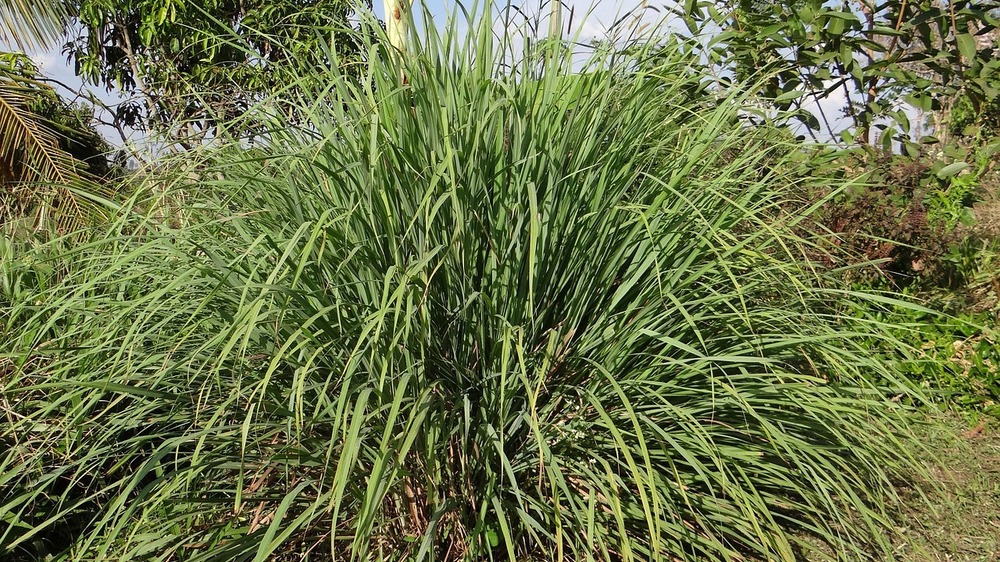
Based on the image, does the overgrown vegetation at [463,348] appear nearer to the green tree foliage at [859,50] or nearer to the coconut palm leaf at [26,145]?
the green tree foliage at [859,50]

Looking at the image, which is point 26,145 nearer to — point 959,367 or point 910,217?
point 910,217

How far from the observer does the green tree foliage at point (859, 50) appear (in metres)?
4.11

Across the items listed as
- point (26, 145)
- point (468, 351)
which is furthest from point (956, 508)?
point (26, 145)

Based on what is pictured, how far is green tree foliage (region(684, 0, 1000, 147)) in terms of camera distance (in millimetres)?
4109

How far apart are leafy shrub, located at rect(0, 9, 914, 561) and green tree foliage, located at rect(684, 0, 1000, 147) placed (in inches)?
70.1

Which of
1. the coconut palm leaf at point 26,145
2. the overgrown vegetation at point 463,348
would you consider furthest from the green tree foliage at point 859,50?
the coconut palm leaf at point 26,145

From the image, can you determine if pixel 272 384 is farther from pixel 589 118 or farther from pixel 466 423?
pixel 589 118

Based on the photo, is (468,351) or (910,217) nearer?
(468,351)

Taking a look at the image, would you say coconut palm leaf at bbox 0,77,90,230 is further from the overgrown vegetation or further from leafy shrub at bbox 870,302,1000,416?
leafy shrub at bbox 870,302,1000,416

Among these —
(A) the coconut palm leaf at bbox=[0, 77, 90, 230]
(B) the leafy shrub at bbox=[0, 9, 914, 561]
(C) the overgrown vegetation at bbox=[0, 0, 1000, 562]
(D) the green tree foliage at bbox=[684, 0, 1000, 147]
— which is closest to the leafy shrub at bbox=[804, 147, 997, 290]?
(D) the green tree foliage at bbox=[684, 0, 1000, 147]

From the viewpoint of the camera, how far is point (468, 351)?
7.89 feet

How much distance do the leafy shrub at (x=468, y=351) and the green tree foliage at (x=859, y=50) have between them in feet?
5.84

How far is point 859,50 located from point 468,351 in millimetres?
3233

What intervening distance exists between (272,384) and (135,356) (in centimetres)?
49
